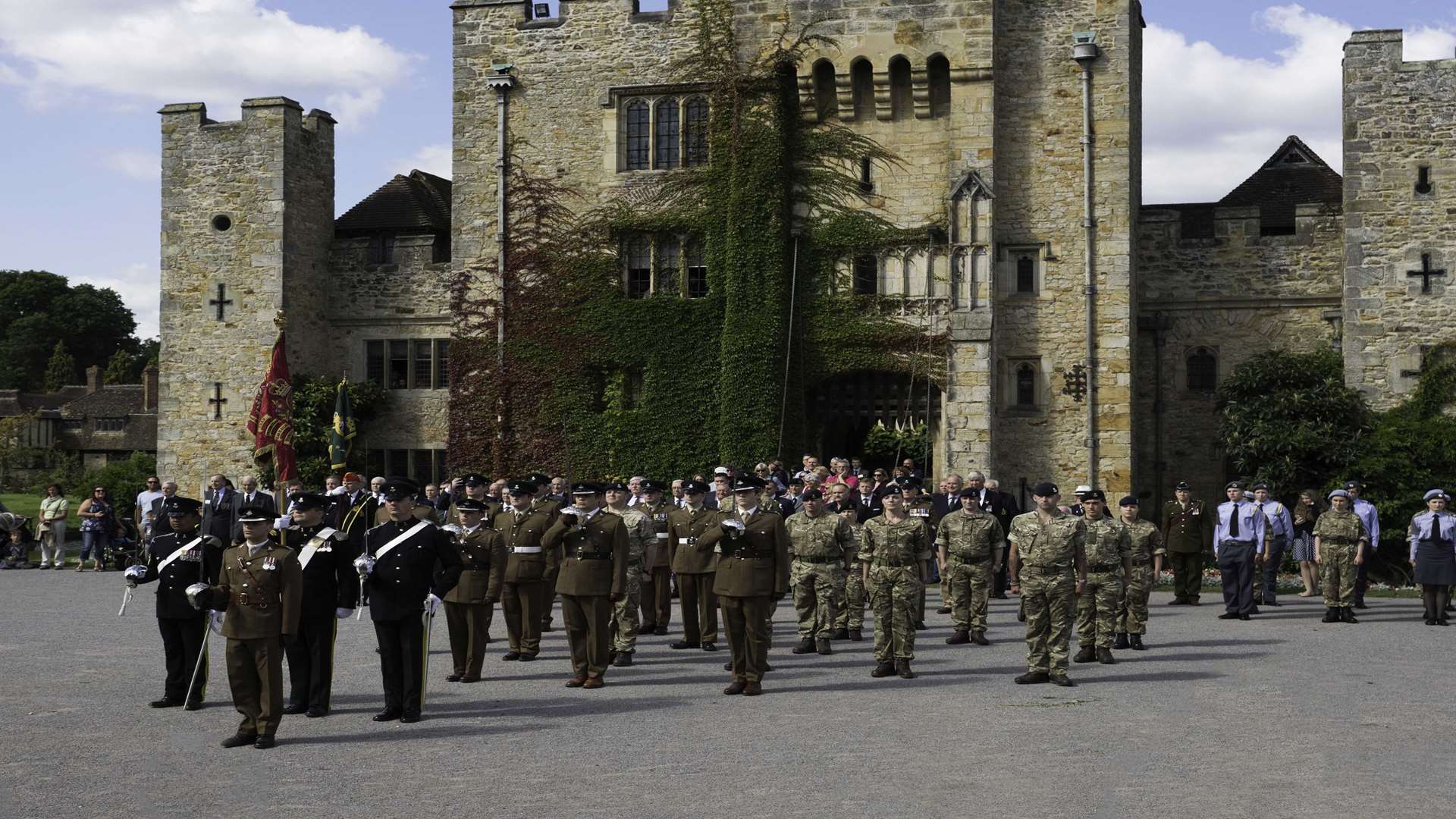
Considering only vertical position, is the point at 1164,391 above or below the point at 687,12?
below

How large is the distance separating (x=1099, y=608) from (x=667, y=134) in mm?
17064

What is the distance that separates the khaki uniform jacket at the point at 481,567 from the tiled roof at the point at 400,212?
19.7m

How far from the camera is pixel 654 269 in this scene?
2970 cm

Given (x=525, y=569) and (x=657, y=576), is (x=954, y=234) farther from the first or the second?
(x=525, y=569)

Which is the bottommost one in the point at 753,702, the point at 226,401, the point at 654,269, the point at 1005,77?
the point at 753,702

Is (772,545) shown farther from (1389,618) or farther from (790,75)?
(790,75)

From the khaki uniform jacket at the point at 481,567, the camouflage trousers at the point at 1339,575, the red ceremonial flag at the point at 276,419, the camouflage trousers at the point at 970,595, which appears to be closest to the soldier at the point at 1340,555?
the camouflage trousers at the point at 1339,575

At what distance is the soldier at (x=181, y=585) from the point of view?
1216 cm

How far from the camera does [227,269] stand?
32000 millimetres

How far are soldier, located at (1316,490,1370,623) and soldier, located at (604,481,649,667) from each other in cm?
829

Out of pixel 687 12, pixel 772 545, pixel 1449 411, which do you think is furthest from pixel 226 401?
pixel 1449 411

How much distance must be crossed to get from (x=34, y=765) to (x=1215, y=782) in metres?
7.47

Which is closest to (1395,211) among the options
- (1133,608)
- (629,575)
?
(1133,608)

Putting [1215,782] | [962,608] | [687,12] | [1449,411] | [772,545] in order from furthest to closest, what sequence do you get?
[687,12] < [1449,411] < [962,608] < [772,545] < [1215,782]
